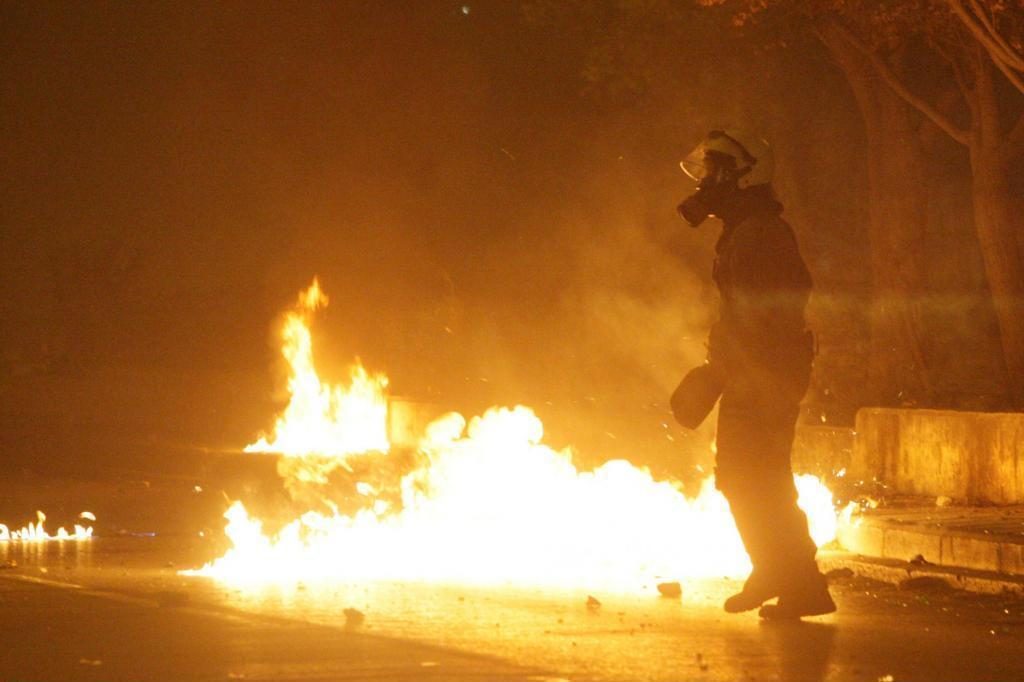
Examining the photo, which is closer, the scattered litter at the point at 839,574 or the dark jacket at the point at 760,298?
the dark jacket at the point at 760,298

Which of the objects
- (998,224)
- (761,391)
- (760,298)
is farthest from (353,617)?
(998,224)

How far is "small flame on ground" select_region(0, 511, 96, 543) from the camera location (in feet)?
43.8

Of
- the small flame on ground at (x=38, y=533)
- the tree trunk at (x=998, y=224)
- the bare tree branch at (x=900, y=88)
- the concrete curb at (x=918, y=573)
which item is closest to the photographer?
the concrete curb at (x=918, y=573)

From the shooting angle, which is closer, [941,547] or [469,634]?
[469,634]

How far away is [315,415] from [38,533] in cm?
438

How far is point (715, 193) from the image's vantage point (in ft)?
29.2

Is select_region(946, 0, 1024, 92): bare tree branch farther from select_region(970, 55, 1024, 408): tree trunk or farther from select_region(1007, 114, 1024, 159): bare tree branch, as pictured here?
select_region(1007, 114, 1024, 159): bare tree branch

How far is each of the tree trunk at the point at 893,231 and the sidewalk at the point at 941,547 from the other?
272 inches

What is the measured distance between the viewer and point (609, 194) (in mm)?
25062

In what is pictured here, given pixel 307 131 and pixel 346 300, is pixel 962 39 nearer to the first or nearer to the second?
pixel 346 300

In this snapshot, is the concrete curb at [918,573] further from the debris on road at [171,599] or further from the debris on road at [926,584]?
the debris on road at [171,599]

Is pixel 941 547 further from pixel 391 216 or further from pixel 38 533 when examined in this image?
pixel 391 216

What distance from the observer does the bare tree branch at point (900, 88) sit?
1841cm

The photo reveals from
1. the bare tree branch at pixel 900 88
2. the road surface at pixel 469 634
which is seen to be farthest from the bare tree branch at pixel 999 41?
the road surface at pixel 469 634
